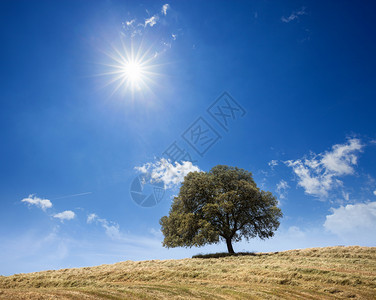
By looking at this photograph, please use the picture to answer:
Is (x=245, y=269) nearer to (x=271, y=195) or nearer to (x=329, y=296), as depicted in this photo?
(x=329, y=296)

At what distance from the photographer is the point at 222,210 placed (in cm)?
3269

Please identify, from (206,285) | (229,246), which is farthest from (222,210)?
(206,285)

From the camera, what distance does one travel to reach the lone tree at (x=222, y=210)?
3178cm

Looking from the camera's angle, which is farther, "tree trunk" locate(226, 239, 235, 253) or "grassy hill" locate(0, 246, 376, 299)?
"tree trunk" locate(226, 239, 235, 253)

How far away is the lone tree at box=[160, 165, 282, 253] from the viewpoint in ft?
104

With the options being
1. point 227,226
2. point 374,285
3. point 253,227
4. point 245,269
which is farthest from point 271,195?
point 374,285

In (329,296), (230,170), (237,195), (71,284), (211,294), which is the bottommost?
(329,296)

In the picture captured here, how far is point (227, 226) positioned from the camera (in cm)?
3266

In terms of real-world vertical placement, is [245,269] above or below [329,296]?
above

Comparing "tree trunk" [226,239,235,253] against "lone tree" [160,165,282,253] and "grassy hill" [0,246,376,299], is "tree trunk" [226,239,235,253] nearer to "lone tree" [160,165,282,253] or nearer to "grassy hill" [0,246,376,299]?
"lone tree" [160,165,282,253]

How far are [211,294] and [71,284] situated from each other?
897 centimetres

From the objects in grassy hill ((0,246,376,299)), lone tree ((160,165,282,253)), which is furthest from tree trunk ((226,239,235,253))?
grassy hill ((0,246,376,299))

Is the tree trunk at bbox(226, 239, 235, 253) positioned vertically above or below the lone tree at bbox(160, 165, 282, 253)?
below

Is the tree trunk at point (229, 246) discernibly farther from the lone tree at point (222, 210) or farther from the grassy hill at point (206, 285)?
the grassy hill at point (206, 285)
